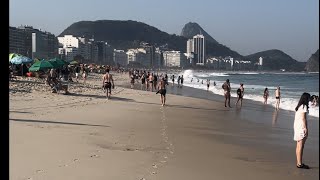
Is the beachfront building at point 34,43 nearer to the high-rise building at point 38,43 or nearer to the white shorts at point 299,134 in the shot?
the high-rise building at point 38,43

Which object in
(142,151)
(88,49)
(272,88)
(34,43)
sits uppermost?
(88,49)

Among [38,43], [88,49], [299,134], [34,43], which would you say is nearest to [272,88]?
[299,134]

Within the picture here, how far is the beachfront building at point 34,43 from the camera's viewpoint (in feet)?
414

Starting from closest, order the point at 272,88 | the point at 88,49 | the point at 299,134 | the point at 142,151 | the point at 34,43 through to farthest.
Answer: the point at 299,134 → the point at 142,151 → the point at 272,88 → the point at 34,43 → the point at 88,49

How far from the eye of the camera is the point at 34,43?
458 feet

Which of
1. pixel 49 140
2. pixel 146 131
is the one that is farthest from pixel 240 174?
pixel 146 131

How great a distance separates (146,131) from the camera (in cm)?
861

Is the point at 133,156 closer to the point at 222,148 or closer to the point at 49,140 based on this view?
the point at 49,140

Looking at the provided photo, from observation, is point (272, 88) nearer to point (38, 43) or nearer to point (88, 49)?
point (38, 43)

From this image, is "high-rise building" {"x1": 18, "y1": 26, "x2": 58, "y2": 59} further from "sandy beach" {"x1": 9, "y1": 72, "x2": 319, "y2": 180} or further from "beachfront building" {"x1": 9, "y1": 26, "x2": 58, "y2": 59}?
"sandy beach" {"x1": 9, "y1": 72, "x2": 319, "y2": 180}

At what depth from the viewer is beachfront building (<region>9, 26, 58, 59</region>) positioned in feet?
414

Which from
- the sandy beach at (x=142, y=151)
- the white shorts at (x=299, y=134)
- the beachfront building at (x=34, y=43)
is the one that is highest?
the beachfront building at (x=34, y=43)

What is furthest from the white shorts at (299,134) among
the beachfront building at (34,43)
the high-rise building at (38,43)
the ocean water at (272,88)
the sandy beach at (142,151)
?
the high-rise building at (38,43)

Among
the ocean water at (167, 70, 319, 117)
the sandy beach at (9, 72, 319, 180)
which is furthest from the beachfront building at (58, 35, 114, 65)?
the sandy beach at (9, 72, 319, 180)
